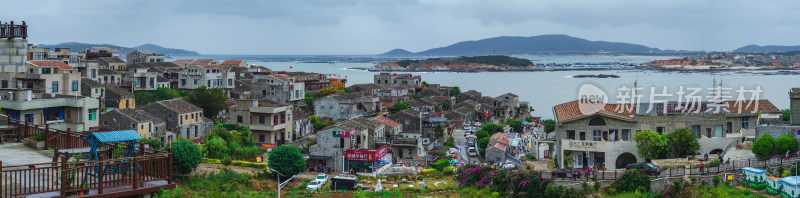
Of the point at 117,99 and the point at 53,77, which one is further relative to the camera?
the point at 117,99

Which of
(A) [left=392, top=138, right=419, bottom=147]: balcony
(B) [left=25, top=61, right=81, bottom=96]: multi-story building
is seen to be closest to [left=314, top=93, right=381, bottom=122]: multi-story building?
(A) [left=392, top=138, right=419, bottom=147]: balcony

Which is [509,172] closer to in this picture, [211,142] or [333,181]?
[333,181]

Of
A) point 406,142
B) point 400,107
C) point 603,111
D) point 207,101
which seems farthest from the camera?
point 400,107

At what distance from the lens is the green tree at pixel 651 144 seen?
1921 cm

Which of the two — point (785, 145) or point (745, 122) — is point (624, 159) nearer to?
point (745, 122)

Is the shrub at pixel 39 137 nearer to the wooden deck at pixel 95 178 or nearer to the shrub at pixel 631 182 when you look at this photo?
the wooden deck at pixel 95 178

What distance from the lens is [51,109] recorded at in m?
16.2

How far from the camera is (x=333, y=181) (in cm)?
1870

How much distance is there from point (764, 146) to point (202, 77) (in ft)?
107

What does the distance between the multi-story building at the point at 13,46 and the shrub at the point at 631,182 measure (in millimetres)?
12572

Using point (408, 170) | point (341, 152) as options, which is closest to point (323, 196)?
point (408, 170)

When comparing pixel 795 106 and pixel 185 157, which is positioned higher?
pixel 795 106

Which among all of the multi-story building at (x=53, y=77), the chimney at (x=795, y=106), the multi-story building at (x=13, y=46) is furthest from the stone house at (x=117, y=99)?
the chimney at (x=795, y=106)

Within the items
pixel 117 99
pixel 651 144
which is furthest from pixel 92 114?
pixel 651 144
